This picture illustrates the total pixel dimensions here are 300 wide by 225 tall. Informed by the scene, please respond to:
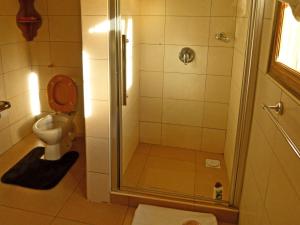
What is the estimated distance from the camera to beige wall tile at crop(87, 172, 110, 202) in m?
2.12

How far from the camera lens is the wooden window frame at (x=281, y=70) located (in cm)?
113

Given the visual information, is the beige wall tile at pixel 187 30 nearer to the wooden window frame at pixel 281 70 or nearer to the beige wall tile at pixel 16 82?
the wooden window frame at pixel 281 70

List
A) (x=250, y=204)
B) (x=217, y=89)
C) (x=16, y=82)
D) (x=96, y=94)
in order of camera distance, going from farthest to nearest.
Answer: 1. (x=16, y=82)
2. (x=217, y=89)
3. (x=96, y=94)
4. (x=250, y=204)

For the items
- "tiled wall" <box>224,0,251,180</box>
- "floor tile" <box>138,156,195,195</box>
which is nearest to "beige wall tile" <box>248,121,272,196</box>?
"tiled wall" <box>224,0,251,180</box>

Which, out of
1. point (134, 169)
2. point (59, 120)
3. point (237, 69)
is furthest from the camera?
point (59, 120)

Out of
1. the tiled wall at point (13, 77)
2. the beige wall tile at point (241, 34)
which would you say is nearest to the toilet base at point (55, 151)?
the tiled wall at point (13, 77)

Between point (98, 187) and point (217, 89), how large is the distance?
1.40 m

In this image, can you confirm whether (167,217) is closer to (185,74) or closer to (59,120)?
(185,74)

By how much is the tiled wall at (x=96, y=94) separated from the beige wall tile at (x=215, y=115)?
1.18 metres

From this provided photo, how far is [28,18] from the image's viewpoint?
274 cm

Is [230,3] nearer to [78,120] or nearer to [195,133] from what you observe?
[195,133]

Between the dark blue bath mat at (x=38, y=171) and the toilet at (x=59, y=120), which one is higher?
the toilet at (x=59, y=120)

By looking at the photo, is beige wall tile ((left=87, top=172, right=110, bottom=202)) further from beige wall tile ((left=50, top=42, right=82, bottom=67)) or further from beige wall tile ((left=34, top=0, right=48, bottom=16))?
beige wall tile ((left=34, top=0, right=48, bottom=16))

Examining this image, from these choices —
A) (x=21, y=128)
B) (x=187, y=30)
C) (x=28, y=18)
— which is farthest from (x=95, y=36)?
(x=21, y=128)
